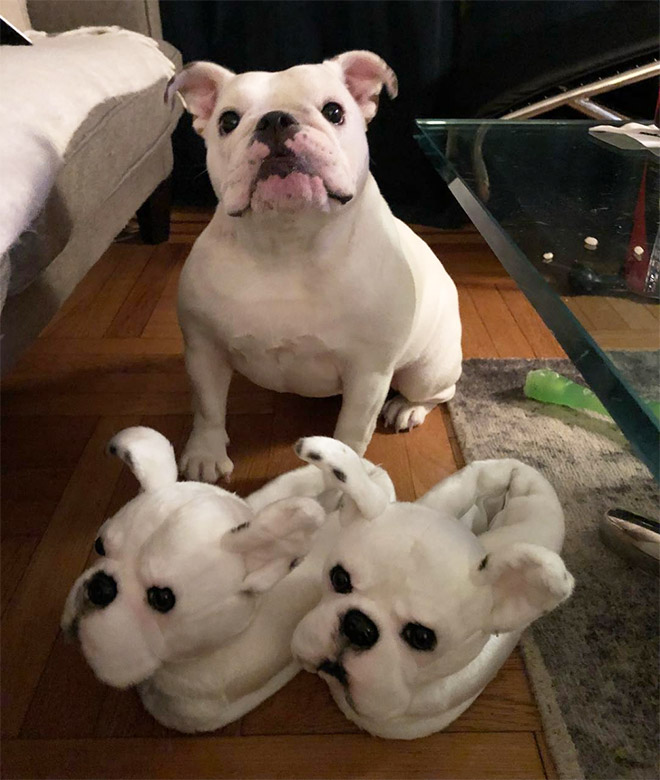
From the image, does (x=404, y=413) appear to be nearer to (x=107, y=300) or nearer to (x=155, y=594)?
(x=155, y=594)

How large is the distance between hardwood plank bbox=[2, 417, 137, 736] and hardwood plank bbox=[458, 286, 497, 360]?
684 millimetres

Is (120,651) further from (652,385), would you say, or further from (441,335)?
(441,335)

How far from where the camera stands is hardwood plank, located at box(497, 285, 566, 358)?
1.23 m

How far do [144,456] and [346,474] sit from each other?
0.18m

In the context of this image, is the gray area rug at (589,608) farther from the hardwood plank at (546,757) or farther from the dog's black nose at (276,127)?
the dog's black nose at (276,127)

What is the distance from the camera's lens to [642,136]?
1.02 meters

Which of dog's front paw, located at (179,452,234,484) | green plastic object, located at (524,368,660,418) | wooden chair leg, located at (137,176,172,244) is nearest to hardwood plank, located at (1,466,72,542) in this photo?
dog's front paw, located at (179,452,234,484)

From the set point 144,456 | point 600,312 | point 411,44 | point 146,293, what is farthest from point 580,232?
point 411,44

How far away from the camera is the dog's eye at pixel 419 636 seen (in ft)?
1.61

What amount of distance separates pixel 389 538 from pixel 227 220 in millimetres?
399

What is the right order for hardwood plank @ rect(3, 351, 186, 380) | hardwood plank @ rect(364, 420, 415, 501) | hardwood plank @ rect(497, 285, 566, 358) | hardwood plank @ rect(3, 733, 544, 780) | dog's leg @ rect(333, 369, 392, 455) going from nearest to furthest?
hardwood plank @ rect(3, 733, 544, 780)
dog's leg @ rect(333, 369, 392, 455)
hardwood plank @ rect(364, 420, 415, 501)
hardwood plank @ rect(3, 351, 186, 380)
hardwood plank @ rect(497, 285, 566, 358)

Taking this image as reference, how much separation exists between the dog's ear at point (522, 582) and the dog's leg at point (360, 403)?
307mm

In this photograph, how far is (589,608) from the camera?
693mm

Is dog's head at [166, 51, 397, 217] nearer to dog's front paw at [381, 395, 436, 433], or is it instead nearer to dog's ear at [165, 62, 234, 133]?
dog's ear at [165, 62, 234, 133]
